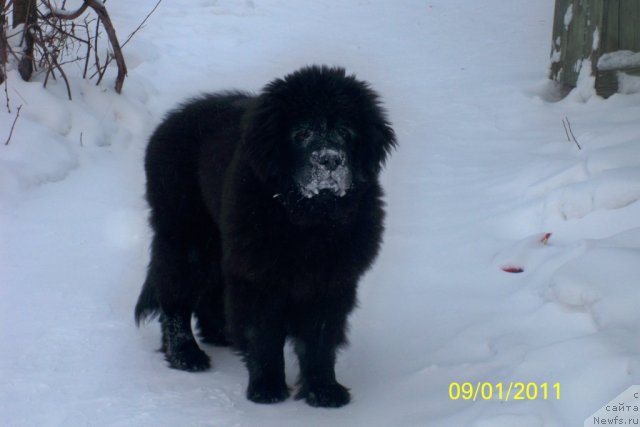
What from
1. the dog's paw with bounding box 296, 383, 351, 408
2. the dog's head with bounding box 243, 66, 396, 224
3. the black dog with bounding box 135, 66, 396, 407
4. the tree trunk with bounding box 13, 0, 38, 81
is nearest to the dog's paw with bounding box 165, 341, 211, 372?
the black dog with bounding box 135, 66, 396, 407

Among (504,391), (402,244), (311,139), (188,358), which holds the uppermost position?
(311,139)

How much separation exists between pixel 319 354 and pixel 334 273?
1.41 feet

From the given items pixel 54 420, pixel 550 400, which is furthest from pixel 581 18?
pixel 54 420

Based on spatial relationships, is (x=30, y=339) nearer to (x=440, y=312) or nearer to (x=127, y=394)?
(x=127, y=394)

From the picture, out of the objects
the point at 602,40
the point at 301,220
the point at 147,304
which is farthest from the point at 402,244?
the point at 602,40

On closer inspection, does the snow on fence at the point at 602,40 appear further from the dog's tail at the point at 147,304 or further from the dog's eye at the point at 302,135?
the dog's tail at the point at 147,304

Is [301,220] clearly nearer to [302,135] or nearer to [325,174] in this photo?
[325,174]

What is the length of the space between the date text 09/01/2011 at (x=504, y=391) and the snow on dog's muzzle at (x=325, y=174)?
106 centimetres

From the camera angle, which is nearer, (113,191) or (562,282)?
(562,282)

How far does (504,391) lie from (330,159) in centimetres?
129

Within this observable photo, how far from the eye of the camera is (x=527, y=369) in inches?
149

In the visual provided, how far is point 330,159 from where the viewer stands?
4.01 metres

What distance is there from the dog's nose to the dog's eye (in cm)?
17

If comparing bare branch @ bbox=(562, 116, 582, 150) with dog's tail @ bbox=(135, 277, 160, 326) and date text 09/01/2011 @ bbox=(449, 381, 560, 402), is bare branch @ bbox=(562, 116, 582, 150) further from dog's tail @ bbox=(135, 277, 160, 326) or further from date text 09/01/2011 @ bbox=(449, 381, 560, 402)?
dog's tail @ bbox=(135, 277, 160, 326)
